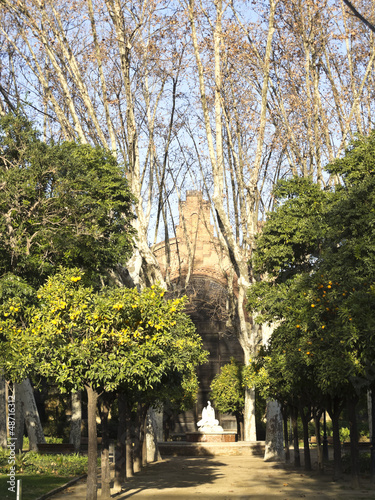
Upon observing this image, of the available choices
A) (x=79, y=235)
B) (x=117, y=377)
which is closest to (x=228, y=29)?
(x=79, y=235)

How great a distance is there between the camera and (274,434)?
24.9 metres

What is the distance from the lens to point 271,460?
986 inches

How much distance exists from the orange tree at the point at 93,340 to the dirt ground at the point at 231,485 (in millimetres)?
3179

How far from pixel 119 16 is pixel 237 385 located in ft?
69.2

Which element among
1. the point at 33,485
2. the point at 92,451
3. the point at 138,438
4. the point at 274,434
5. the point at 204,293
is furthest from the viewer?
the point at 204,293

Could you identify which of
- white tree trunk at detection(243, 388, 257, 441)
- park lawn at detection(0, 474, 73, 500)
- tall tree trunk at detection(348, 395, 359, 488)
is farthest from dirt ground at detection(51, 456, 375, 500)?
white tree trunk at detection(243, 388, 257, 441)

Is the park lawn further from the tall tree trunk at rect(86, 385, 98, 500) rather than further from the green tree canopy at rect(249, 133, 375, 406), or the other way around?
the green tree canopy at rect(249, 133, 375, 406)

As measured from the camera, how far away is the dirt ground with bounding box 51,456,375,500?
15.1m

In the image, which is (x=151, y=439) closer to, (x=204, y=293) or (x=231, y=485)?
(x=231, y=485)

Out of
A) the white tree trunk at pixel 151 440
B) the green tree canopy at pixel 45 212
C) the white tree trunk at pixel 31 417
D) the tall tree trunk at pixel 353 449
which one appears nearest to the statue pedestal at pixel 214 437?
the white tree trunk at pixel 151 440

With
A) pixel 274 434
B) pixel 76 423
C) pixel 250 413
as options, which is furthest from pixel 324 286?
pixel 76 423

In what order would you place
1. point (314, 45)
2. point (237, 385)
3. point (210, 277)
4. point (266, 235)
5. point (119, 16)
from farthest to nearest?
point (210, 277), point (237, 385), point (314, 45), point (119, 16), point (266, 235)

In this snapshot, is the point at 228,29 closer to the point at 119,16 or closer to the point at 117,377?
the point at 119,16

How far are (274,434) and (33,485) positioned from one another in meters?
11.4
